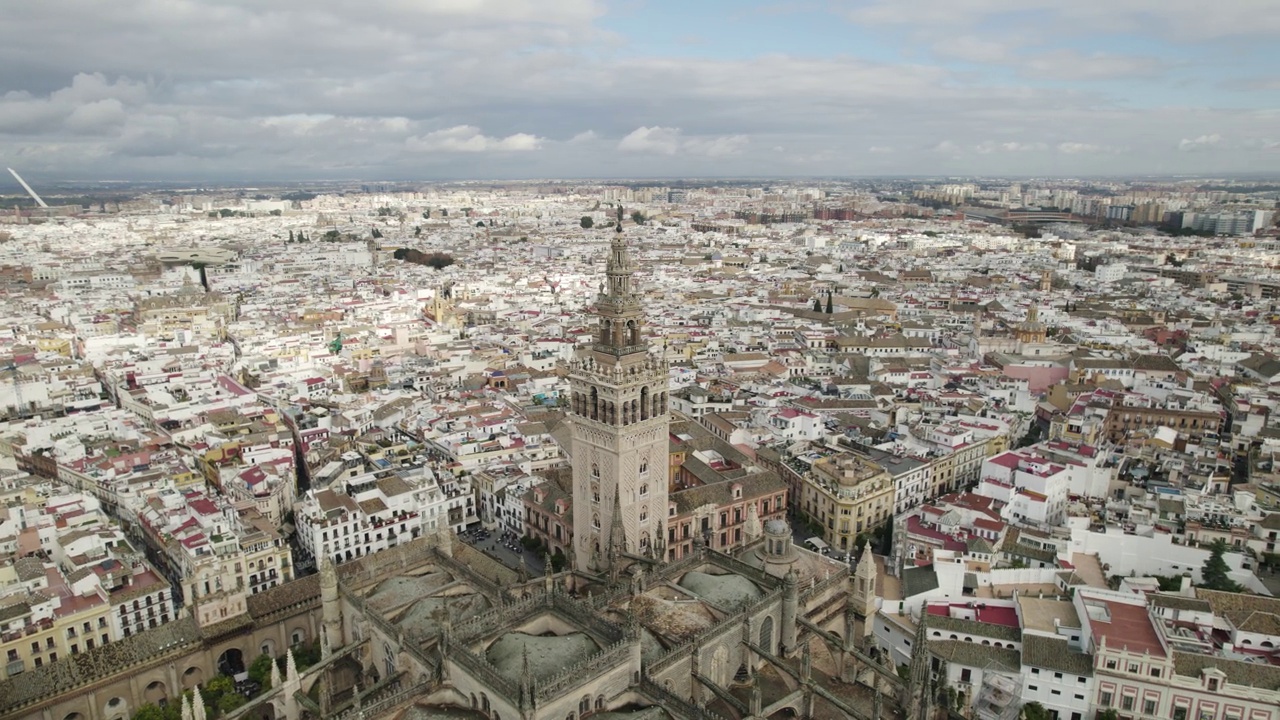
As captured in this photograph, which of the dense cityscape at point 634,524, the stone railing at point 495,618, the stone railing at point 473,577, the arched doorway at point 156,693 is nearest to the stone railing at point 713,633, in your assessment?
the dense cityscape at point 634,524

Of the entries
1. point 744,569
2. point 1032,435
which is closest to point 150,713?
point 744,569

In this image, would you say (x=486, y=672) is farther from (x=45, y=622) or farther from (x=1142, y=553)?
(x=1142, y=553)

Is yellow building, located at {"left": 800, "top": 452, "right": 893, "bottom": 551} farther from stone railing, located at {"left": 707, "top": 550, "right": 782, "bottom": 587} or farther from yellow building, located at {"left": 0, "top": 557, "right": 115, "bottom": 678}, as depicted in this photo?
yellow building, located at {"left": 0, "top": 557, "right": 115, "bottom": 678}

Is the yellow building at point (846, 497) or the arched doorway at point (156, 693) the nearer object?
the arched doorway at point (156, 693)

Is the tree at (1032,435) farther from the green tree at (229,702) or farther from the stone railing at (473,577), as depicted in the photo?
the green tree at (229,702)

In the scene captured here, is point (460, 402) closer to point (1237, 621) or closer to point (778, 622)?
point (778, 622)
